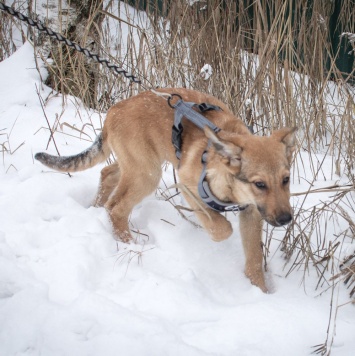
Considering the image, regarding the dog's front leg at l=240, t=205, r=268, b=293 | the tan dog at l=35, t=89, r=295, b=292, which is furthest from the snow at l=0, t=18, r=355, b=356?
the tan dog at l=35, t=89, r=295, b=292

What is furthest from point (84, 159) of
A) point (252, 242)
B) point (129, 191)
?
point (252, 242)

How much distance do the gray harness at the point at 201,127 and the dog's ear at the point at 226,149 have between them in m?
0.22

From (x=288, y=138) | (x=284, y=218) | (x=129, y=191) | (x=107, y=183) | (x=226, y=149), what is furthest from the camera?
(x=107, y=183)

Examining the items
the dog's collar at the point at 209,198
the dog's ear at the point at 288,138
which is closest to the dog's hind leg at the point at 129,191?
the dog's collar at the point at 209,198

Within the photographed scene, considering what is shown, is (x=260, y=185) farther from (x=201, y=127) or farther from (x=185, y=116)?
(x=185, y=116)

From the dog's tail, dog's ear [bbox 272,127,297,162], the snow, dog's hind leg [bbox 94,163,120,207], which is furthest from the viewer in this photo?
dog's hind leg [bbox 94,163,120,207]

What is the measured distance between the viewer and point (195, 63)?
16.1ft

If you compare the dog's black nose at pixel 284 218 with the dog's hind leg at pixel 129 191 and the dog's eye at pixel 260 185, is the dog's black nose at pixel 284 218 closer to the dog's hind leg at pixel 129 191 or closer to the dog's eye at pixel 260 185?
the dog's eye at pixel 260 185

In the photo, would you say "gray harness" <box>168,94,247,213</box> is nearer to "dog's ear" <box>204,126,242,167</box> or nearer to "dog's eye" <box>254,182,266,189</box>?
"dog's ear" <box>204,126,242,167</box>

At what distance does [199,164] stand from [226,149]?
1.35ft

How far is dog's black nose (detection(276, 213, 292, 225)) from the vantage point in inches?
98.8

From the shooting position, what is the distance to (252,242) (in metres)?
3.07

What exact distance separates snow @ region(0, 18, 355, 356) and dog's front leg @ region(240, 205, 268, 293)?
0.08m

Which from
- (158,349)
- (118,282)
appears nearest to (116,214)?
(118,282)
